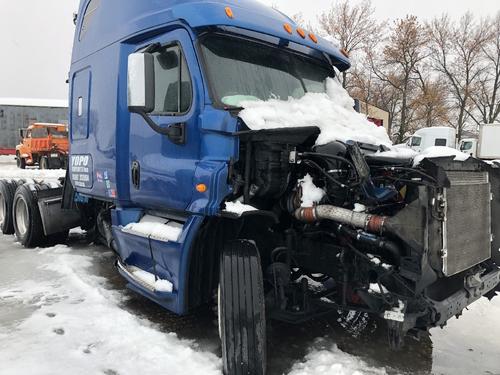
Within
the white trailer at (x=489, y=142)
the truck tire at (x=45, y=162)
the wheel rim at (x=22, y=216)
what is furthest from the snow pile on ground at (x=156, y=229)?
the white trailer at (x=489, y=142)

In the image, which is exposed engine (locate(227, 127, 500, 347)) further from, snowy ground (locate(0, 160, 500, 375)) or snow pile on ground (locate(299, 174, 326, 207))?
snowy ground (locate(0, 160, 500, 375))

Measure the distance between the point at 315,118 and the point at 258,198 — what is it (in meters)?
0.82

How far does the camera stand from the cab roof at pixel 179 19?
3.69 meters

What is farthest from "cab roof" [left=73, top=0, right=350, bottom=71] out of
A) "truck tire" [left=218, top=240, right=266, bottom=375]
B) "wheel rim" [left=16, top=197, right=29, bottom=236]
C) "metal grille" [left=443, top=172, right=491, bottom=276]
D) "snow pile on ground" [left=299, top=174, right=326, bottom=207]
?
"wheel rim" [left=16, top=197, right=29, bottom=236]

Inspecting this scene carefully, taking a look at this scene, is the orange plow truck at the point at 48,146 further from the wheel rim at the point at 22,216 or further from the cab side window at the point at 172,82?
the cab side window at the point at 172,82

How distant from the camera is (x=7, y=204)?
812cm

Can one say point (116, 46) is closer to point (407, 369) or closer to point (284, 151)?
point (284, 151)

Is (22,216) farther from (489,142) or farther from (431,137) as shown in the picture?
(489,142)

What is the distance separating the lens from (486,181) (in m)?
3.61

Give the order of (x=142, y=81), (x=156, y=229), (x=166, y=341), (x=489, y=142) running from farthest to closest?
1. (x=489, y=142)
2. (x=156, y=229)
3. (x=166, y=341)
4. (x=142, y=81)

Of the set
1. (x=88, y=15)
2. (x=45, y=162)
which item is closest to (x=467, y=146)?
(x=45, y=162)

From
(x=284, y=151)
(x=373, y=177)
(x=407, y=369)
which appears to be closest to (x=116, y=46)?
(x=284, y=151)

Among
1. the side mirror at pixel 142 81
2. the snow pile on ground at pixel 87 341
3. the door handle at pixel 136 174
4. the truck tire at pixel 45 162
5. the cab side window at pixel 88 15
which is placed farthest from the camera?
the truck tire at pixel 45 162

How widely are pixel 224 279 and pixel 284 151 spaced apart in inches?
40.4
